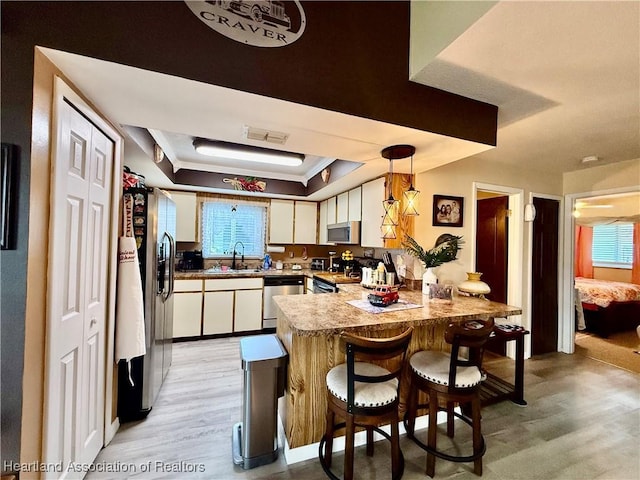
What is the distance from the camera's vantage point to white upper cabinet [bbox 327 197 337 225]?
4205 millimetres

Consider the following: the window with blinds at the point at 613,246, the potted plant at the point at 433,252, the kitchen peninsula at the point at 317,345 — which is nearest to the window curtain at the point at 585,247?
the window with blinds at the point at 613,246

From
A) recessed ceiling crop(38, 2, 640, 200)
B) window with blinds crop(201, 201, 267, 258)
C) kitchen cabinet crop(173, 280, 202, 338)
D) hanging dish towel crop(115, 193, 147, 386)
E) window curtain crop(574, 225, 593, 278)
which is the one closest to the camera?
recessed ceiling crop(38, 2, 640, 200)

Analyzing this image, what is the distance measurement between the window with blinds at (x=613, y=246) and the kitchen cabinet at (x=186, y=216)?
337 inches

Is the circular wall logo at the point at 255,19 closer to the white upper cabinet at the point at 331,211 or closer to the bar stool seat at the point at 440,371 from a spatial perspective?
the bar stool seat at the point at 440,371

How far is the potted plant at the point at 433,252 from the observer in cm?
261

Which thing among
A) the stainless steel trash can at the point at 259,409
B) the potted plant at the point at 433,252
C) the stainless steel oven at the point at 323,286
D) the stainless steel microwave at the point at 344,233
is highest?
the stainless steel microwave at the point at 344,233

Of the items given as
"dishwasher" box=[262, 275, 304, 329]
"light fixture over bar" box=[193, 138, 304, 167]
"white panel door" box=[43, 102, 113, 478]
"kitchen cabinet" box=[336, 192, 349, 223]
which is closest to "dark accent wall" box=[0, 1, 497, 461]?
"white panel door" box=[43, 102, 113, 478]

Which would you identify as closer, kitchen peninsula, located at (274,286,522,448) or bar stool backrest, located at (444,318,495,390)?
bar stool backrest, located at (444,318,495,390)

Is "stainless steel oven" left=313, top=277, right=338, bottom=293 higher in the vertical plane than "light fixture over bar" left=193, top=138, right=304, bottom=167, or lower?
lower

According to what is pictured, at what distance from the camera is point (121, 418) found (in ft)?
6.77

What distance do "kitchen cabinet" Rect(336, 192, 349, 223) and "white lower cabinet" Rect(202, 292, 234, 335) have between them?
77.4 inches

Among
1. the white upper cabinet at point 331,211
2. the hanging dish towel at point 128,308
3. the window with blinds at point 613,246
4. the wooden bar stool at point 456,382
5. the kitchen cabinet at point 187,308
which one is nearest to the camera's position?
the wooden bar stool at point 456,382

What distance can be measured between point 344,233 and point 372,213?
27.1 inches

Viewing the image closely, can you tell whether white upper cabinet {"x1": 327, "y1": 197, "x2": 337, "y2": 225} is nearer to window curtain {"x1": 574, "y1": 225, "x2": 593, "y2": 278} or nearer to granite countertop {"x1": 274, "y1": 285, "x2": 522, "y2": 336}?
granite countertop {"x1": 274, "y1": 285, "x2": 522, "y2": 336}
